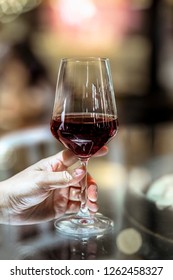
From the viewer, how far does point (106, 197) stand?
0.59 meters

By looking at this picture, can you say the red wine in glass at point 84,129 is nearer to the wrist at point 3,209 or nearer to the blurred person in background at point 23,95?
the wrist at point 3,209

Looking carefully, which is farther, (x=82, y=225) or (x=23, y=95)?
(x=23, y=95)

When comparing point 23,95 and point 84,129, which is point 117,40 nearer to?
point 23,95

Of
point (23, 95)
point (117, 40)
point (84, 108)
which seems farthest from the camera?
point (117, 40)

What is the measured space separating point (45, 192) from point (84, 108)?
0.08 meters

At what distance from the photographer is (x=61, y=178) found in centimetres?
46

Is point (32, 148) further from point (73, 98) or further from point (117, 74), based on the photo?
point (117, 74)

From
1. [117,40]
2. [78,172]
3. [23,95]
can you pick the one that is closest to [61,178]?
[78,172]

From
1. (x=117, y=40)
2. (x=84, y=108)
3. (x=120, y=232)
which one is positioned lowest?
(x=120, y=232)

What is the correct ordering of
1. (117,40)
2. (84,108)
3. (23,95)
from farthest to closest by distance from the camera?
(117,40), (23,95), (84,108)

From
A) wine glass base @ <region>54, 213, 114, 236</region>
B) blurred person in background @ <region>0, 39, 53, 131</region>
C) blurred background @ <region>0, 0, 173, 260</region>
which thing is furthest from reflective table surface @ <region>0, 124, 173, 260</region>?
blurred background @ <region>0, 0, 173, 260</region>

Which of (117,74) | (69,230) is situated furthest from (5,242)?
(117,74)

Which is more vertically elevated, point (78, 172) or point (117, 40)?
point (117, 40)
